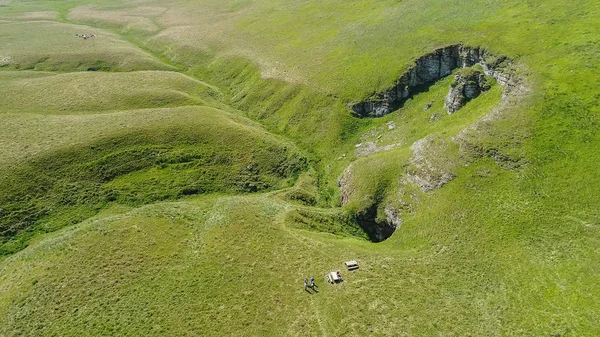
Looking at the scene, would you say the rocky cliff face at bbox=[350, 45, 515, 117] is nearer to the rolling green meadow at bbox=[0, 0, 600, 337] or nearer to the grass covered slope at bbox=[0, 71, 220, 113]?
the rolling green meadow at bbox=[0, 0, 600, 337]

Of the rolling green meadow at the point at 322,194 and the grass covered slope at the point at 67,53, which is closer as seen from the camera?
the rolling green meadow at the point at 322,194

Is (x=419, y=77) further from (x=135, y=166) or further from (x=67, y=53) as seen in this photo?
(x=67, y=53)

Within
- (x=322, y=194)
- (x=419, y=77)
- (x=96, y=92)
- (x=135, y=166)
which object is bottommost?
(x=322, y=194)

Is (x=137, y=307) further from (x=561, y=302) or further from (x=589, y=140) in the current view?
(x=589, y=140)

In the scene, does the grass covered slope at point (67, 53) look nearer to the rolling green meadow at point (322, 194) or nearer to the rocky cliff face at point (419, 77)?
the rolling green meadow at point (322, 194)

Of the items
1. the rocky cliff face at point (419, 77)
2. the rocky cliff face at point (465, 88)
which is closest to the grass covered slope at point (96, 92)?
the rocky cliff face at point (419, 77)

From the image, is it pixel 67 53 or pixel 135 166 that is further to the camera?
pixel 67 53

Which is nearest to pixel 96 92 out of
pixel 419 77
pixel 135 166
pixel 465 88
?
pixel 135 166
